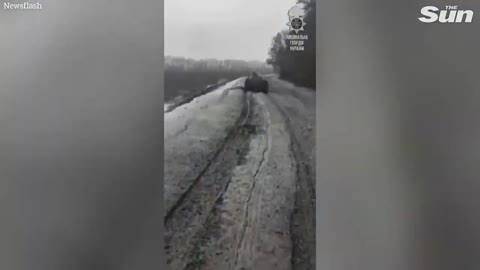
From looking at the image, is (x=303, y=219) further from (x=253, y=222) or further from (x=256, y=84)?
(x=256, y=84)

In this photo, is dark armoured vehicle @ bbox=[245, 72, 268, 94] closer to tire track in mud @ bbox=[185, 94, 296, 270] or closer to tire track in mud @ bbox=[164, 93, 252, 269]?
tire track in mud @ bbox=[164, 93, 252, 269]

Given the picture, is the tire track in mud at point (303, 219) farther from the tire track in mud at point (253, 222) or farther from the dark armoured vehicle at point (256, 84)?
the dark armoured vehicle at point (256, 84)

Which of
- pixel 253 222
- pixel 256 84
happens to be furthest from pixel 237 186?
pixel 256 84

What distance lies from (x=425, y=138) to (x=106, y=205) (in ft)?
2.02

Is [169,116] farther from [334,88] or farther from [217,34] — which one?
[334,88]

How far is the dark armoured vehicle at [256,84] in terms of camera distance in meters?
1.07

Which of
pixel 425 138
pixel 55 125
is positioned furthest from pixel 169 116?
pixel 425 138

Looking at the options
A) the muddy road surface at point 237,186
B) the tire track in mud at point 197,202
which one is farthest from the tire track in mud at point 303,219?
the tire track in mud at point 197,202

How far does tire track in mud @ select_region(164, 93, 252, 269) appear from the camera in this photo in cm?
106

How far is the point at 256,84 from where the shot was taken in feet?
→ 3.51

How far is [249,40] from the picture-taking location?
1066 millimetres

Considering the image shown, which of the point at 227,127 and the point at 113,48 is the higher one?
the point at 113,48

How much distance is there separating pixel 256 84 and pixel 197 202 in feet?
0.83

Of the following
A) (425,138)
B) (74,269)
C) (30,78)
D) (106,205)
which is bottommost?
(74,269)
